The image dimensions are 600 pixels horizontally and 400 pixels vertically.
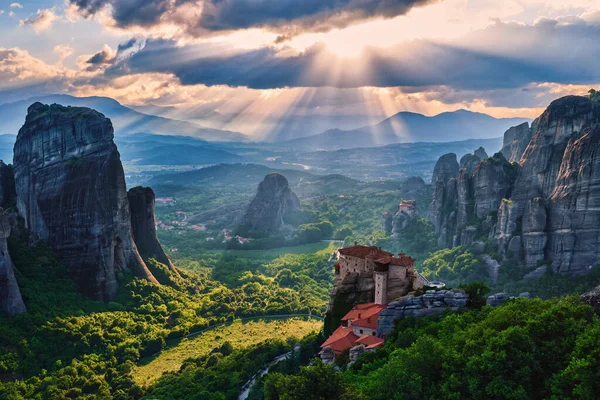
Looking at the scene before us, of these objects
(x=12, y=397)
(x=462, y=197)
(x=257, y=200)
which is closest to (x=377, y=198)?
(x=257, y=200)

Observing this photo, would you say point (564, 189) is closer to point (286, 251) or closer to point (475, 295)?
point (475, 295)

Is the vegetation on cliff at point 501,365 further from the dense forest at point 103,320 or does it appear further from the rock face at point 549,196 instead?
the rock face at point 549,196

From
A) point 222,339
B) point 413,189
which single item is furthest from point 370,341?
point 413,189

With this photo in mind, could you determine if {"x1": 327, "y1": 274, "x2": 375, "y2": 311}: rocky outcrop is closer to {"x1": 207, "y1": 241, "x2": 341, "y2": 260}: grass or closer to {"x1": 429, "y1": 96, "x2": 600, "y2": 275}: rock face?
{"x1": 429, "y1": 96, "x2": 600, "y2": 275}: rock face

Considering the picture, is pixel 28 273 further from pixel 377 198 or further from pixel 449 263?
pixel 377 198

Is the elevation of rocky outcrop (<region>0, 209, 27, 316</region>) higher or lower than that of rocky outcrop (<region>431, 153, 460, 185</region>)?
lower

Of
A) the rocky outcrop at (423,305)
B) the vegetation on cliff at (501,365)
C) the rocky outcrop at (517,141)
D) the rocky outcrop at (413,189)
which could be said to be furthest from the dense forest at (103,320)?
the rocky outcrop at (413,189)

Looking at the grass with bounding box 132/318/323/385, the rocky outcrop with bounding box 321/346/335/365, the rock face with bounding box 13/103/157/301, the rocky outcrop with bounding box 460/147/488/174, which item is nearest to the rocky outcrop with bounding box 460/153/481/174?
the rocky outcrop with bounding box 460/147/488/174
